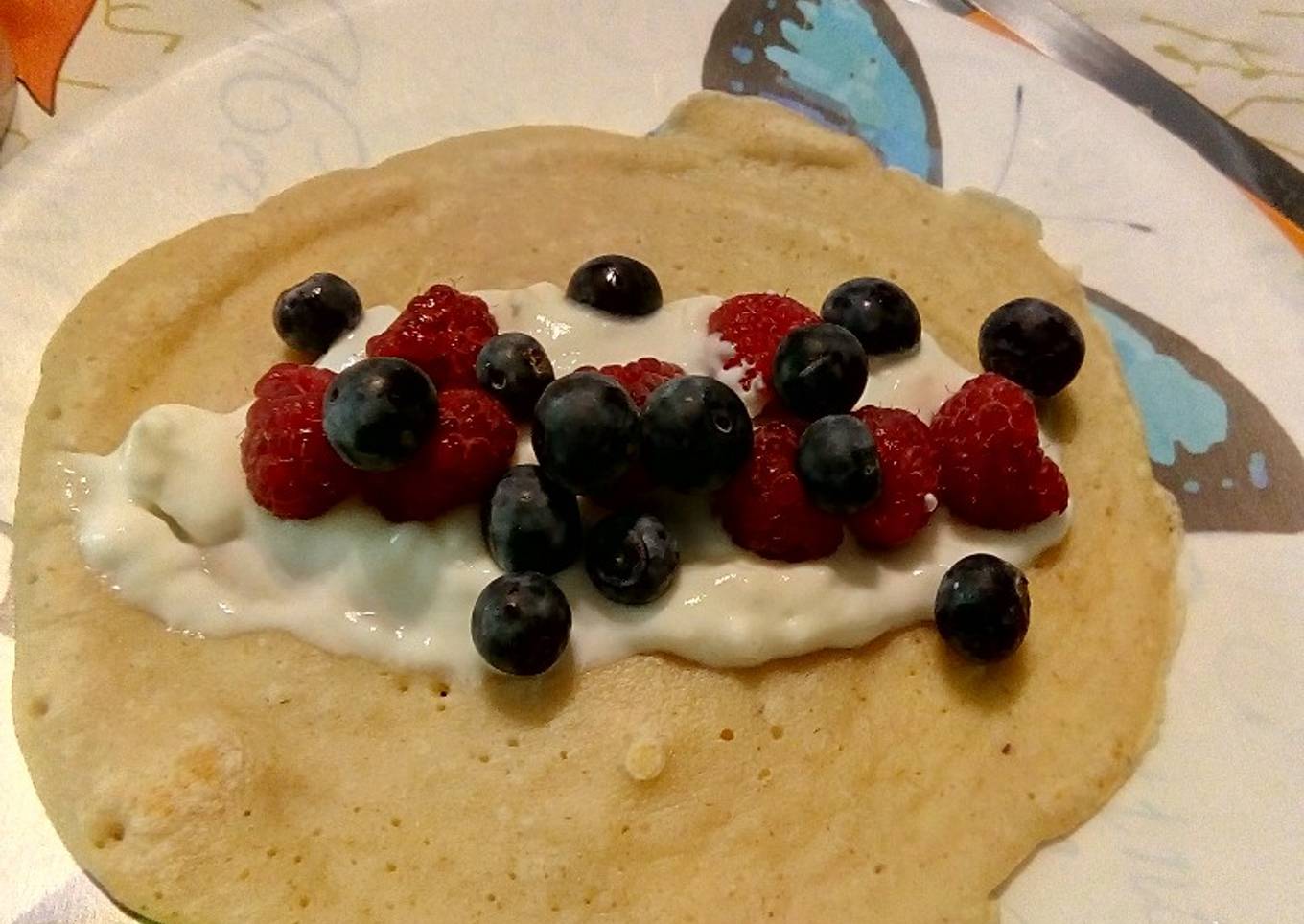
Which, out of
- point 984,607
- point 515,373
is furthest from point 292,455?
point 984,607

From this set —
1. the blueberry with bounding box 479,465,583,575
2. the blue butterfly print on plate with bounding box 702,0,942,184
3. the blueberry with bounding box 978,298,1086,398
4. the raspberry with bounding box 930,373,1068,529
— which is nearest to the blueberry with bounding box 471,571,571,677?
the blueberry with bounding box 479,465,583,575

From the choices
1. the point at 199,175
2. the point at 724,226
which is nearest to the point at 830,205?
the point at 724,226

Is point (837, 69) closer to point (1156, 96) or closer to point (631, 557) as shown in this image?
point (1156, 96)

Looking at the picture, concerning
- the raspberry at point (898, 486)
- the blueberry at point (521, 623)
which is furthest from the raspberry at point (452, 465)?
the raspberry at point (898, 486)

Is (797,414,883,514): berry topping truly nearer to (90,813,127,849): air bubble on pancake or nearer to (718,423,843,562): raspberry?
(718,423,843,562): raspberry

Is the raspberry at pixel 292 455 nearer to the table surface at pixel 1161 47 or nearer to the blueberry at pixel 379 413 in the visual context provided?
the blueberry at pixel 379 413

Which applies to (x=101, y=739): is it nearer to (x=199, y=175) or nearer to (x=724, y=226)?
(x=199, y=175)
